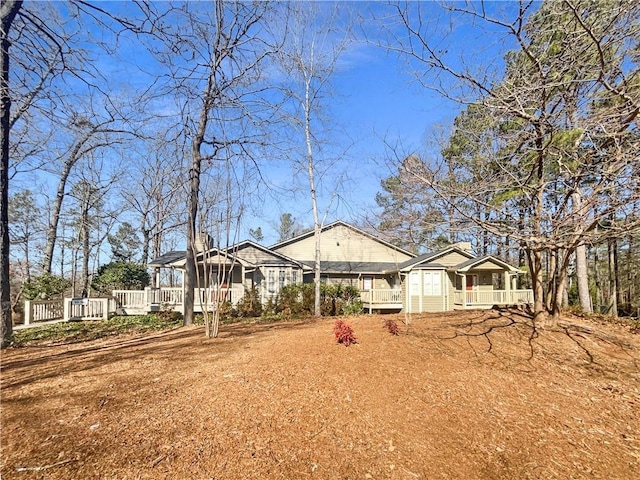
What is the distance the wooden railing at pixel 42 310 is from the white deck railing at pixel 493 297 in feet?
61.1

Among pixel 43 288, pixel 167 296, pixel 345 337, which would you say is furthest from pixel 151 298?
pixel 345 337

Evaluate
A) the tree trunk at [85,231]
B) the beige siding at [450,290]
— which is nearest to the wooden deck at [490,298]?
the beige siding at [450,290]

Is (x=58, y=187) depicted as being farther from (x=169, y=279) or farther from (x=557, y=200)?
(x=557, y=200)

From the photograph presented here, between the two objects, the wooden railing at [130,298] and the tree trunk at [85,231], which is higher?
the tree trunk at [85,231]

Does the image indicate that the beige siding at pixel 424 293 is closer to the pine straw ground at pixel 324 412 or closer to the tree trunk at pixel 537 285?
the tree trunk at pixel 537 285

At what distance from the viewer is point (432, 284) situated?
1786cm

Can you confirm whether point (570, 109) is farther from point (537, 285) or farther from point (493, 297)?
point (493, 297)

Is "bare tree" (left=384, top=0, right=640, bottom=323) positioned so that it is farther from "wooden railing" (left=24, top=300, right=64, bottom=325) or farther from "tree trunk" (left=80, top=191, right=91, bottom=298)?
"tree trunk" (left=80, top=191, right=91, bottom=298)

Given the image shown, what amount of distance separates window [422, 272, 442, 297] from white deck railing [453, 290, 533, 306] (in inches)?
46.4

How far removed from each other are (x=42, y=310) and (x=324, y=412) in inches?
583

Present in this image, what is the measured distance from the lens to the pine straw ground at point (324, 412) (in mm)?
2959

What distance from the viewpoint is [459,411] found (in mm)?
4160

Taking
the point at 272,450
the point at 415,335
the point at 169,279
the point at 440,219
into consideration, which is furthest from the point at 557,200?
the point at 169,279

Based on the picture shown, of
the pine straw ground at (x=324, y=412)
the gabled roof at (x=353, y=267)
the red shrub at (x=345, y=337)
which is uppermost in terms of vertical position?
the gabled roof at (x=353, y=267)
